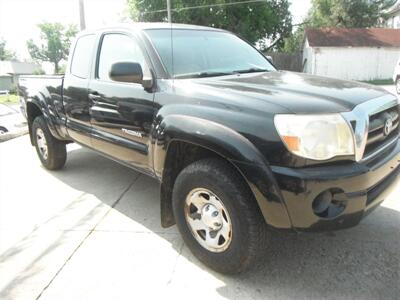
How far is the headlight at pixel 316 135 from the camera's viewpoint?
8.13 ft

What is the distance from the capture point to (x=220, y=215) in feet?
9.59

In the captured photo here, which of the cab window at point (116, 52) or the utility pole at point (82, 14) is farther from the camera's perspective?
the utility pole at point (82, 14)

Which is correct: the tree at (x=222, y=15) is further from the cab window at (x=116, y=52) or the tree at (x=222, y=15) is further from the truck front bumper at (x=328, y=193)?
the truck front bumper at (x=328, y=193)

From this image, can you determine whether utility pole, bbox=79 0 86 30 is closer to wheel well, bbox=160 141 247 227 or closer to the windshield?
the windshield

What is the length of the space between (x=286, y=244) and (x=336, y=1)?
3809 centimetres

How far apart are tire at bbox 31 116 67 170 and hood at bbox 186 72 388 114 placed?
2913 mm

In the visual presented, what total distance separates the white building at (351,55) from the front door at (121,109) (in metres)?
26.5

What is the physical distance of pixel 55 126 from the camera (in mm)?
5207

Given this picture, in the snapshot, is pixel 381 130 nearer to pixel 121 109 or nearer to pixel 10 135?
pixel 121 109

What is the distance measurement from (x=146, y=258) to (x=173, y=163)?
791 millimetres

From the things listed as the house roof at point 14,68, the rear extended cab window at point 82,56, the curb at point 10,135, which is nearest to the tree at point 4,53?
the house roof at point 14,68

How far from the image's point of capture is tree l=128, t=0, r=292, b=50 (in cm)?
2714

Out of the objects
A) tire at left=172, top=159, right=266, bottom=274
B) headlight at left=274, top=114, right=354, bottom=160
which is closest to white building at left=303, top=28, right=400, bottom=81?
tire at left=172, top=159, right=266, bottom=274

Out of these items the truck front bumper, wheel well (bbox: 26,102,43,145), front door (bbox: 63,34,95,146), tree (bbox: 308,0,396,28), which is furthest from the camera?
tree (bbox: 308,0,396,28)
